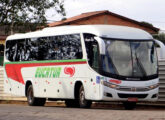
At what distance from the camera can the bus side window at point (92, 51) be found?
75.9 feet

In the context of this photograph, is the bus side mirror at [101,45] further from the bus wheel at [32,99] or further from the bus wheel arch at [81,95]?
the bus wheel at [32,99]

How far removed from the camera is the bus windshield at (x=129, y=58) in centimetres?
2311

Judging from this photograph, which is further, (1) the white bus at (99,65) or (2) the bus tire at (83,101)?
(2) the bus tire at (83,101)

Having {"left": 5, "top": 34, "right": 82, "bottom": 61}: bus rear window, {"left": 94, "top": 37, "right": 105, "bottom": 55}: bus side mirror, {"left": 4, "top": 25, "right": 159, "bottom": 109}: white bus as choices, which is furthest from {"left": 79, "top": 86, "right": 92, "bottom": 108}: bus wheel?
{"left": 94, "top": 37, "right": 105, "bottom": 55}: bus side mirror

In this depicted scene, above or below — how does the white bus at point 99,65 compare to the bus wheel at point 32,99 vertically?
above

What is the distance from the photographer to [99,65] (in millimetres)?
22953

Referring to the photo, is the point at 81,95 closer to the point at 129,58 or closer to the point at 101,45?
the point at 129,58

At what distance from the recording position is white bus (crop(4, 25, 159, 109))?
23000 millimetres

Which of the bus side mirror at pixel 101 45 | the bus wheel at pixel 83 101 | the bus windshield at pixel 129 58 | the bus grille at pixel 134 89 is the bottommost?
the bus wheel at pixel 83 101

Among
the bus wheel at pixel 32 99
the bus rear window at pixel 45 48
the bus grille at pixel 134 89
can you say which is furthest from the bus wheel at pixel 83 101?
the bus wheel at pixel 32 99

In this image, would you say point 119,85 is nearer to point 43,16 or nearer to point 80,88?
point 80,88

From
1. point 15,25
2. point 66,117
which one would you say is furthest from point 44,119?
point 15,25

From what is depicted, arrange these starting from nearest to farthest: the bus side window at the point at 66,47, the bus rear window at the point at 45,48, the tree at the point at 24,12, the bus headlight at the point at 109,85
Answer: the bus headlight at the point at 109,85, the bus side window at the point at 66,47, the bus rear window at the point at 45,48, the tree at the point at 24,12

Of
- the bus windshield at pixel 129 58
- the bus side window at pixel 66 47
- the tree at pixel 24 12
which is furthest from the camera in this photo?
the tree at pixel 24 12
